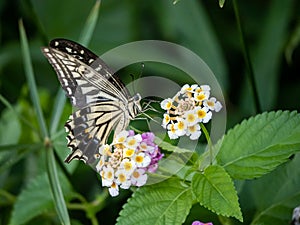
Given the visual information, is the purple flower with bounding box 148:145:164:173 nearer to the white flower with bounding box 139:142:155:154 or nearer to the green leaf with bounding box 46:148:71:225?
the white flower with bounding box 139:142:155:154

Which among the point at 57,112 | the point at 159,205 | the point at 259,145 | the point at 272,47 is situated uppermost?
the point at 272,47

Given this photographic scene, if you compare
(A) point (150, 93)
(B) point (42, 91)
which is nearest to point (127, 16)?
(B) point (42, 91)

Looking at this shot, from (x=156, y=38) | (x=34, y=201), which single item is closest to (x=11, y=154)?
(x=34, y=201)

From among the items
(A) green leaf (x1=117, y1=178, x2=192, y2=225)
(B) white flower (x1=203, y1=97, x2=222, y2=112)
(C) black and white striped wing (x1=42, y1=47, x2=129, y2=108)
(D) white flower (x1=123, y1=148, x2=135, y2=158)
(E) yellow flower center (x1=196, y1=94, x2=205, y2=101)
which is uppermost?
(C) black and white striped wing (x1=42, y1=47, x2=129, y2=108)

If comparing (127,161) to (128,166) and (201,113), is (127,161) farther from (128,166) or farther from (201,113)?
(201,113)

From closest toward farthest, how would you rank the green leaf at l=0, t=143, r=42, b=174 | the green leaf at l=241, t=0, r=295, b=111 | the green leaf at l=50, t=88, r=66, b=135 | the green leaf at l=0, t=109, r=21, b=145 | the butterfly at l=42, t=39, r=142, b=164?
the butterfly at l=42, t=39, r=142, b=164, the green leaf at l=0, t=143, r=42, b=174, the green leaf at l=50, t=88, r=66, b=135, the green leaf at l=0, t=109, r=21, b=145, the green leaf at l=241, t=0, r=295, b=111

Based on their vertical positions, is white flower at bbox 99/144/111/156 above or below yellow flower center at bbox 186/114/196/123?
below

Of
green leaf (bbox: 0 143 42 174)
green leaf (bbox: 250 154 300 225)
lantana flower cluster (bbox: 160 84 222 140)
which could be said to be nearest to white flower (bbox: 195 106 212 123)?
lantana flower cluster (bbox: 160 84 222 140)

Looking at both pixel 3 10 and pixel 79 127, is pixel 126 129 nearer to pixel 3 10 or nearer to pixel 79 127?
pixel 79 127
